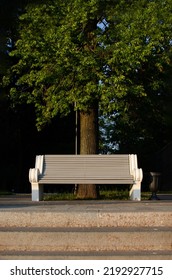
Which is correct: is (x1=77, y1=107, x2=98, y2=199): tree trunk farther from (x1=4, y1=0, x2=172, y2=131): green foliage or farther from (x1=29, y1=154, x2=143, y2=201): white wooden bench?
(x1=29, y1=154, x2=143, y2=201): white wooden bench

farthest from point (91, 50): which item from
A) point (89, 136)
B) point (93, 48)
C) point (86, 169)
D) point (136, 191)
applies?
point (136, 191)

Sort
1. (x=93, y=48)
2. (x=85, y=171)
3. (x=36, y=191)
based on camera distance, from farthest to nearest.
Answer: (x=93, y=48), (x=85, y=171), (x=36, y=191)

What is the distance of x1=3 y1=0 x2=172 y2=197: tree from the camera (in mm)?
15367

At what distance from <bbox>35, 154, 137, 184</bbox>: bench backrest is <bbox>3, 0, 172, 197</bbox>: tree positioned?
2180 millimetres

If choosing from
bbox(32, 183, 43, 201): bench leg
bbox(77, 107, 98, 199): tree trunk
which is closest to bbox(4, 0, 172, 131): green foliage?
bbox(77, 107, 98, 199): tree trunk

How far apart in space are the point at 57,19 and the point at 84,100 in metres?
2.70

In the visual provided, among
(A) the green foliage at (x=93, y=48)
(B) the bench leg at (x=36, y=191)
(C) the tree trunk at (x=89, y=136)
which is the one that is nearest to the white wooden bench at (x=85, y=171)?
(B) the bench leg at (x=36, y=191)

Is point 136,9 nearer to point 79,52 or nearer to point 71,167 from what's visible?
point 79,52

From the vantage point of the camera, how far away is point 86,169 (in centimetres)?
1373

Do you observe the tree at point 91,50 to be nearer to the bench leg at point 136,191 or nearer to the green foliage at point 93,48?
the green foliage at point 93,48

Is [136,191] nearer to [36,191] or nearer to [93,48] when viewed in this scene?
[36,191]

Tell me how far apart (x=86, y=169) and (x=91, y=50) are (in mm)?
4026

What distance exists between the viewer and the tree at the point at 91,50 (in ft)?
50.4

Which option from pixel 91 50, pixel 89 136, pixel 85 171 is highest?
pixel 91 50
